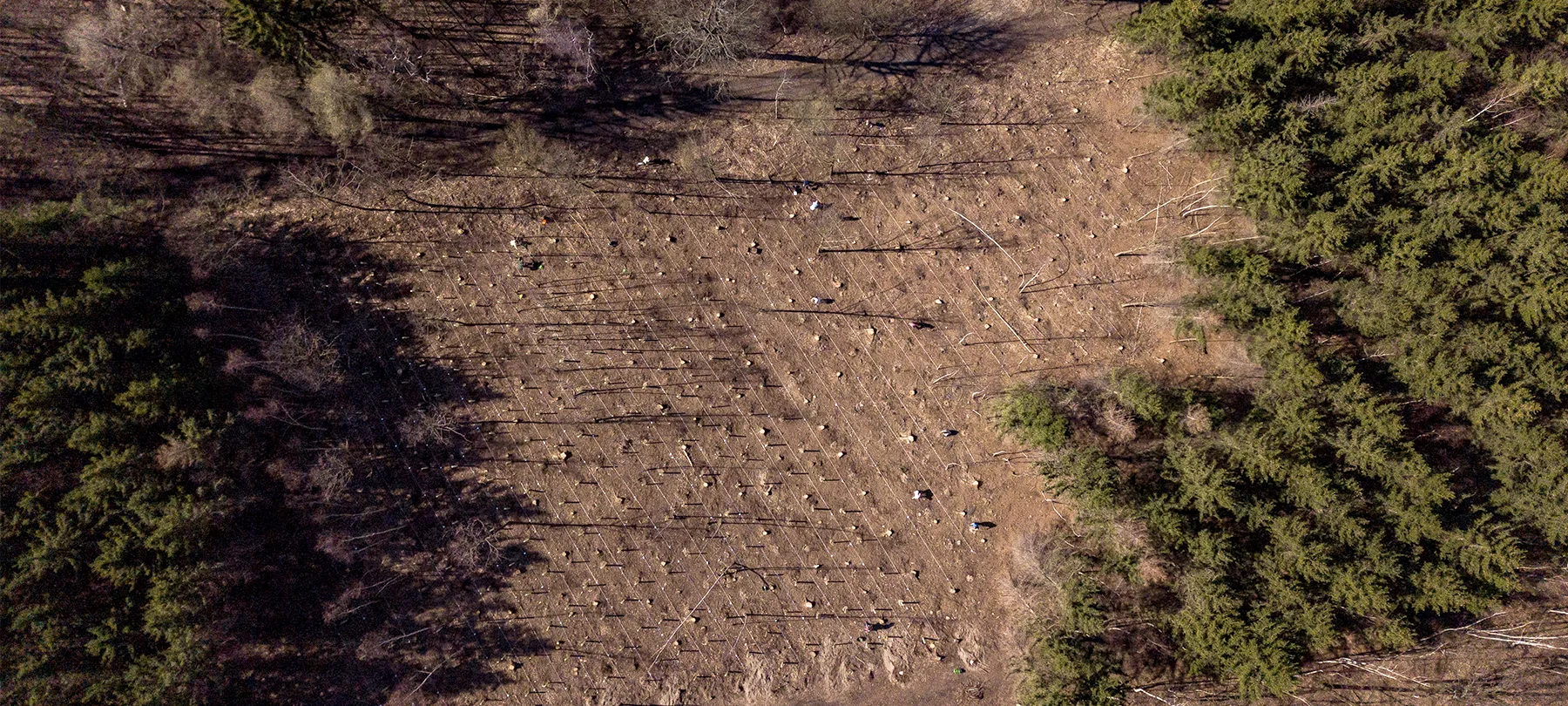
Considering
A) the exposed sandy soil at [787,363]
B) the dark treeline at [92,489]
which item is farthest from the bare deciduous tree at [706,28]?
the dark treeline at [92,489]

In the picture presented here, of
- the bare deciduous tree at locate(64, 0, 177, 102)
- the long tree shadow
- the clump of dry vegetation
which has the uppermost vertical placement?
the bare deciduous tree at locate(64, 0, 177, 102)

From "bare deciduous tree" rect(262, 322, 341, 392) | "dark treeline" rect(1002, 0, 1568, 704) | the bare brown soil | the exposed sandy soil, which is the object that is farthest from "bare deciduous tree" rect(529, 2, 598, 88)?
"dark treeline" rect(1002, 0, 1568, 704)

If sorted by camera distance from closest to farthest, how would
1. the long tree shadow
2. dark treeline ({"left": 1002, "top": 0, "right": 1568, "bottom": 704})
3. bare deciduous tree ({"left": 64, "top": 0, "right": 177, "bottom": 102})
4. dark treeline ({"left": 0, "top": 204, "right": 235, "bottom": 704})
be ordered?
dark treeline ({"left": 0, "top": 204, "right": 235, "bottom": 704}) → dark treeline ({"left": 1002, "top": 0, "right": 1568, "bottom": 704}) → the long tree shadow → bare deciduous tree ({"left": 64, "top": 0, "right": 177, "bottom": 102})

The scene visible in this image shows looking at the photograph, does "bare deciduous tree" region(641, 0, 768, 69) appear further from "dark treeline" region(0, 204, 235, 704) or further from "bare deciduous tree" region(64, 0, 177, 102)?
"dark treeline" region(0, 204, 235, 704)

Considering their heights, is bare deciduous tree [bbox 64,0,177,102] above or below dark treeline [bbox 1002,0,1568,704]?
above

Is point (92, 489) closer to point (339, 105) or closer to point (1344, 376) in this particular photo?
point (339, 105)

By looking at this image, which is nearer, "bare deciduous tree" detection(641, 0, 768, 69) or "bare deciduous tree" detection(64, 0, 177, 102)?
"bare deciduous tree" detection(64, 0, 177, 102)

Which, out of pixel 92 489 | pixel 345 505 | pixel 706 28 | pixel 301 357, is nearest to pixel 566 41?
pixel 706 28
